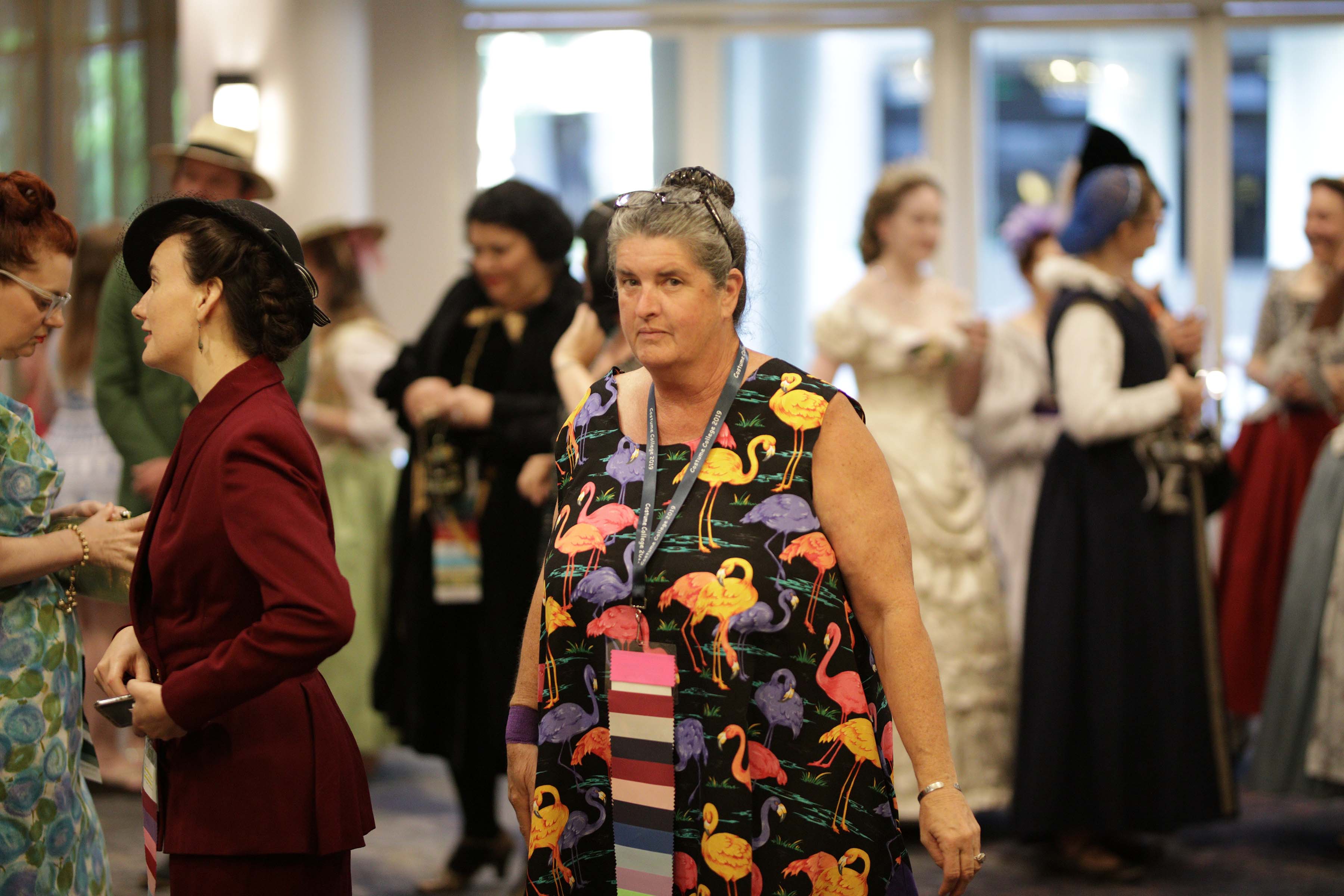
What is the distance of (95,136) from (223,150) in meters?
2.45

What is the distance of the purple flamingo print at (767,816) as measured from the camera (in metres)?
1.74

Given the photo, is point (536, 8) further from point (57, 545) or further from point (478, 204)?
point (57, 545)

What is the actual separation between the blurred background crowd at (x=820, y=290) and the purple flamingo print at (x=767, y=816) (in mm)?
484

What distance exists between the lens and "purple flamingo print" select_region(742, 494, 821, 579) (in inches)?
70.0

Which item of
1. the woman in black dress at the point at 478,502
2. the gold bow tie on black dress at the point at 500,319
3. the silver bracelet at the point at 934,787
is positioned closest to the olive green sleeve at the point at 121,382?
the woman in black dress at the point at 478,502

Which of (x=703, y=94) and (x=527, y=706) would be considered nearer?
(x=527, y=706)

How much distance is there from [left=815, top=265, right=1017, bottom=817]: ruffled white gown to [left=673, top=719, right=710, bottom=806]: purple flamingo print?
2044mm

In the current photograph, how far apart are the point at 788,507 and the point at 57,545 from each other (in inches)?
41.8

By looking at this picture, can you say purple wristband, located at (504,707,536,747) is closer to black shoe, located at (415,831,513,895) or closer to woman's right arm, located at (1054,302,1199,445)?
black shoe, located at (415,831,513,895)

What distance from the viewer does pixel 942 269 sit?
6785 mm

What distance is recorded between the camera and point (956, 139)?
22.4 ft

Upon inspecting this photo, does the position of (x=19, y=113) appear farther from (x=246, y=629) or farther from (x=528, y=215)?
(x=246, y=629)

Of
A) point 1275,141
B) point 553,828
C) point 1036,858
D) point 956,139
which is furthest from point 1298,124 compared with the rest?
point 553,828

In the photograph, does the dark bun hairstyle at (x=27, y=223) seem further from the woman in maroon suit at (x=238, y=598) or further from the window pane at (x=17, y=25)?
the window pane at (x=17, y=25)
